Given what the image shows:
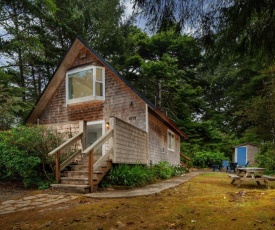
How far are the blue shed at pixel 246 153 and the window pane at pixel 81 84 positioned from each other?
1723cm

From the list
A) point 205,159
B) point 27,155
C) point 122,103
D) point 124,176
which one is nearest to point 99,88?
point 122,103

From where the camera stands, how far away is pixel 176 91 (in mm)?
21906

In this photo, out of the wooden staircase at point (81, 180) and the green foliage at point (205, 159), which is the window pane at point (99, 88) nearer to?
the wooden staircase at point (81, 180)

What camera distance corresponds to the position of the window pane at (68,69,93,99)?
40.0 feet

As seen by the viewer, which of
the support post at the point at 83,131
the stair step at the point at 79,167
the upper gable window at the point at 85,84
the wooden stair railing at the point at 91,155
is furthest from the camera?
the upper gable window at the point at 85,84

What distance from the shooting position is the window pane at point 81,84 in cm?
1218

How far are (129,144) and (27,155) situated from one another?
3343 millimetres

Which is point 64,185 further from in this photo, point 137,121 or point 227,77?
point 227,77

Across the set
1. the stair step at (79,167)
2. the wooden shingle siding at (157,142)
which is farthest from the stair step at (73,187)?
the wooden shingle siding at (157,142)

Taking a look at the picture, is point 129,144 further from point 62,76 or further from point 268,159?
point 268,159

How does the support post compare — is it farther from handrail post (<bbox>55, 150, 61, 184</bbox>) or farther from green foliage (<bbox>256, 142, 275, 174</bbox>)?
green foliage (<bbox>256, 142, 275, 174</bbox>)

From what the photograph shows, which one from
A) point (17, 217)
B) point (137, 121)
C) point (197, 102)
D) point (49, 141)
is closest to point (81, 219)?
point (17, 217)

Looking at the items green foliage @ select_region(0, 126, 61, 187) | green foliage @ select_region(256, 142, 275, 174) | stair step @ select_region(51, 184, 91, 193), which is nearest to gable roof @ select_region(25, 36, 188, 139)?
green foliage @ select_region(0, 126, 61, 187)

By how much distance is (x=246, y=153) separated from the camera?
76.2 feet
